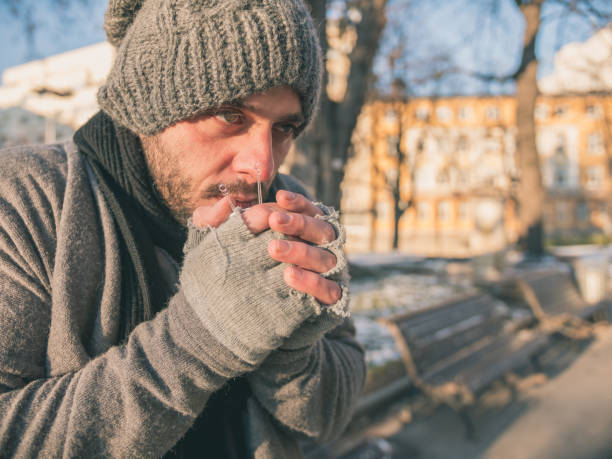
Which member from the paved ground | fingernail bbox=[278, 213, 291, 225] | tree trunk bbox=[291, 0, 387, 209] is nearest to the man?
fingernail bbox=[278, 213, 291, 225]

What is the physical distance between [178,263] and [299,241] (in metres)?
0.53

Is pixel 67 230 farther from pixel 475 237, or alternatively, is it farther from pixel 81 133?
pixel 475 237

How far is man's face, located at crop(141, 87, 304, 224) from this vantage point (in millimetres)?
1297

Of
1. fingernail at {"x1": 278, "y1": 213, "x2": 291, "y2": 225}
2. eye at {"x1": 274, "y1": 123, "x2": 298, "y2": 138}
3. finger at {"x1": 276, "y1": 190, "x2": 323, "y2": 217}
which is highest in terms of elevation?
eye at {"x1": 274, "y1": 123, "x2": 298, "y2": 138}

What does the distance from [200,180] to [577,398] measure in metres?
4.99

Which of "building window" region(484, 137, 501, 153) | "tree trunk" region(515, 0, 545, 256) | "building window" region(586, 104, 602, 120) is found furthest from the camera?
"building window" region(484, 137, 501, 153)

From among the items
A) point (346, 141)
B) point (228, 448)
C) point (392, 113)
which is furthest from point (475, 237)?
point (228, 448)

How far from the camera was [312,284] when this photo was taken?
985 millimetres

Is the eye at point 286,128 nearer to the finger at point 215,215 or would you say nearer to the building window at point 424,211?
the finger at point 215,215

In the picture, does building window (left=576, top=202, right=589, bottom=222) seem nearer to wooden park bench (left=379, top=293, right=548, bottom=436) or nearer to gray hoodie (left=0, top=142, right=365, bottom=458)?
wooden park bench (left=379, top=293, right=548, bottom=436)

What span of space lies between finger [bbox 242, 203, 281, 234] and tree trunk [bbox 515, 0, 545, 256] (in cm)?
1134

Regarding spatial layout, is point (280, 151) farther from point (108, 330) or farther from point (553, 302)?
point (553, 302)

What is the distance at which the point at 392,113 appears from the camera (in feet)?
69.7

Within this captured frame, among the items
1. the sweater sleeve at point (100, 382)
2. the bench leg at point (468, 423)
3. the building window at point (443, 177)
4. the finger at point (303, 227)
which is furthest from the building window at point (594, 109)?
the sweater sleeve at point (100, 382)
